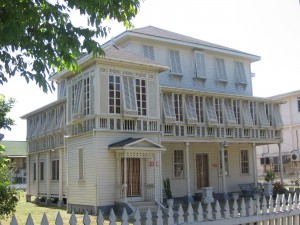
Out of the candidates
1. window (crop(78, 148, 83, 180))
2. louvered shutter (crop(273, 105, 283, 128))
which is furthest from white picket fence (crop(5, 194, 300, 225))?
louvered shutter (crop(273, 105, 283, 128))

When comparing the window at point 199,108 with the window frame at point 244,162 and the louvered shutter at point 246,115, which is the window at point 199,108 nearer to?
the louvered shutter at point 246,115

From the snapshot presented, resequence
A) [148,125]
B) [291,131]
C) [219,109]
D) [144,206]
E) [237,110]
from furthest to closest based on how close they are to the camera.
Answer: [291,131]
[237,110]
[219,109]
[148,125]
[144,206]

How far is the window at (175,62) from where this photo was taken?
27609mm

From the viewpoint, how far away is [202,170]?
1083 inches

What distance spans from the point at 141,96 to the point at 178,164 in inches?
275

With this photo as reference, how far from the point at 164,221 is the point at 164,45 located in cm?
2185

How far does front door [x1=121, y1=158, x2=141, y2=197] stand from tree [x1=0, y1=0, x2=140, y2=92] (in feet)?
47.2

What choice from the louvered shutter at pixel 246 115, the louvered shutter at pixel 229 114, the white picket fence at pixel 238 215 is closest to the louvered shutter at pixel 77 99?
the louvered shutter at pixel 229 114

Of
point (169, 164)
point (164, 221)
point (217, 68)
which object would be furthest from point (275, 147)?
point (164, 221)

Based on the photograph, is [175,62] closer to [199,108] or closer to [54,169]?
[199,108]

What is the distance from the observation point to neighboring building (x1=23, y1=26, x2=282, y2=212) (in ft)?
65.8

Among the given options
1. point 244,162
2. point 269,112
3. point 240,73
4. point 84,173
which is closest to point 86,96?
point 84,173

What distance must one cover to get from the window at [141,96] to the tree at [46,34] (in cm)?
1452

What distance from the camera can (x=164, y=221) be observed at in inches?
265
